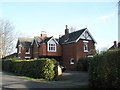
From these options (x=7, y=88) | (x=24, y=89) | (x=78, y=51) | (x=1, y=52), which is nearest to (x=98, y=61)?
(x=24, y=89)

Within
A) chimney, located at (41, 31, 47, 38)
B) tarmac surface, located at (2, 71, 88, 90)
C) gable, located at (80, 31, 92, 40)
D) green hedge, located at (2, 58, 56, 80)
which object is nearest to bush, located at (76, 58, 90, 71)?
gable, located at (80, 31, 92, 40)

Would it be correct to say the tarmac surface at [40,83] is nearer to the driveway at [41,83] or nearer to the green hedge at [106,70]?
the driveway at [41,83]

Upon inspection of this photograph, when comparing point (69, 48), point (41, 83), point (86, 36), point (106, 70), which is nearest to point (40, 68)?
point (41, 83)

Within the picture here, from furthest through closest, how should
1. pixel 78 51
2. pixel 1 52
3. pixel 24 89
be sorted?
1. pixel 1 52
2. pixel 78 51
3. pixel 24 89

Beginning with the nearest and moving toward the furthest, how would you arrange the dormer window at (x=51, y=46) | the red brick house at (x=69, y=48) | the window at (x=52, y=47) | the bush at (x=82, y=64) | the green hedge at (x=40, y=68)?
the green hedge at (x=40, y=68) < the bush at (x=82, y=64) < the red brick house at (x=69, y=48) < the dormer window at (x=51, y=46) < the window at (x=52, y=47)

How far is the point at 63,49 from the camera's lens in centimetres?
3503

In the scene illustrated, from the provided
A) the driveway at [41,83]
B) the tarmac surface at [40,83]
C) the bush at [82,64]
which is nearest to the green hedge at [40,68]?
the tarmac surface at [40,83]

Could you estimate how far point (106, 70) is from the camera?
29.9ft

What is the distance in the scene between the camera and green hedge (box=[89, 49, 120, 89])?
8.32m

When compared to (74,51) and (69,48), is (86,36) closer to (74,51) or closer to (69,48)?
(74,51)

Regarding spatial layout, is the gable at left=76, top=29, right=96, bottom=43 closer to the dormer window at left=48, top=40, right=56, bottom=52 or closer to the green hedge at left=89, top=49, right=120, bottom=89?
the dormer window at left=48, top=40, right=56, bottom=52

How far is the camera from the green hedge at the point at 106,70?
832cm

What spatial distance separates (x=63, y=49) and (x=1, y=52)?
2212 cm

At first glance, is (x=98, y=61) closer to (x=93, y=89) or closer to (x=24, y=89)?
(x=93, y=89)
